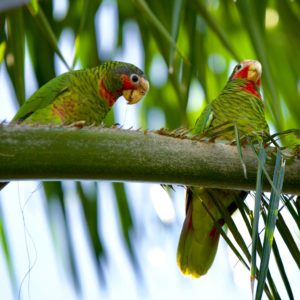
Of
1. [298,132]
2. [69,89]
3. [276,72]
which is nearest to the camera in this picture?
[298,132]

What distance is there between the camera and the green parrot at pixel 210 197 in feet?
6.22

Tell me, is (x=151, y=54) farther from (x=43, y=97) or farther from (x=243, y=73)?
(x=243, y=73)

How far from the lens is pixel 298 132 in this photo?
1225 mm

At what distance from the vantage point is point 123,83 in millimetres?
2396

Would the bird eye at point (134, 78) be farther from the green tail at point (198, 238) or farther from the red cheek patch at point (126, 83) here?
the green tail at point (198, 238)

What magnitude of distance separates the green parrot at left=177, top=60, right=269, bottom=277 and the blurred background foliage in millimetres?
77

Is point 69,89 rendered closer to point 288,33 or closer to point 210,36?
point 210,36

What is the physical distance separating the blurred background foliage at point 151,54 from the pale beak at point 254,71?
0.68ft

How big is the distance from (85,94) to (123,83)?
156 millimetres

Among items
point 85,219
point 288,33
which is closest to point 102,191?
point 85,219

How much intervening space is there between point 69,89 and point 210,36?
1.71 feet

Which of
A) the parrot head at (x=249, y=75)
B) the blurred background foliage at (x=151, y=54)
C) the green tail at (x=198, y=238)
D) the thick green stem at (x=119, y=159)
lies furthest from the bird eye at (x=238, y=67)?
the thick green stem at (x=119, y=159)

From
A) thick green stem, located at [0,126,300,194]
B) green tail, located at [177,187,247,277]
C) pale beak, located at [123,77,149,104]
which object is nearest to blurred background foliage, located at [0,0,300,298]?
pale beak, located at [123,77,149,104]

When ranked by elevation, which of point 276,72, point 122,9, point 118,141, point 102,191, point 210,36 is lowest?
point 118,141
